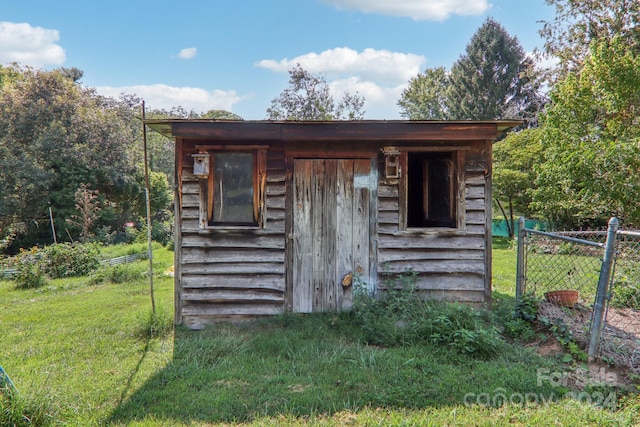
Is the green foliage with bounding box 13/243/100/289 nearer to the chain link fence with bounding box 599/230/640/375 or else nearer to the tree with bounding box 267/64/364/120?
the chain link fence with bounding box 599/230/640/375

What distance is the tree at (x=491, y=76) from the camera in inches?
1070

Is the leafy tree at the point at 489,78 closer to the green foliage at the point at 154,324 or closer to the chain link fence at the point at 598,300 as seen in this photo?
the chain link fence at the point at 598,300

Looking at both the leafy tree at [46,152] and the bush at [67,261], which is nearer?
the bush at [67,261]

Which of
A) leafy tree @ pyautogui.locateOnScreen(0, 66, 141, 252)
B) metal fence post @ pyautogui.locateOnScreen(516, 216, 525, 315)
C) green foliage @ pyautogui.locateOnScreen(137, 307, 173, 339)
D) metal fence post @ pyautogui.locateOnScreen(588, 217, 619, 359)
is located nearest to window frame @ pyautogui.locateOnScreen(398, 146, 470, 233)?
metal fence post @ pyautogui.locateOnScreen(516, 216, 525, 315)

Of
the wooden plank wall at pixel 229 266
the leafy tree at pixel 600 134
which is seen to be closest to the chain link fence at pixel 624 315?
the wooden plank wall at pixel 229 266

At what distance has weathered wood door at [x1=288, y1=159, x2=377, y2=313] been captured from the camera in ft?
16.0

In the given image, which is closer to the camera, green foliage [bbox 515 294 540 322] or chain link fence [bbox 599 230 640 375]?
chain link fence [bbox 599 230 640 375]

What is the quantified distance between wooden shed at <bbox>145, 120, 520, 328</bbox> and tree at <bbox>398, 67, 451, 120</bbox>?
95.5 ft

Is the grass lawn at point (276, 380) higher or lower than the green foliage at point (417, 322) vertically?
lower

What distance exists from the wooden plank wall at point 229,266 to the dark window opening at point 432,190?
2318 millimetres

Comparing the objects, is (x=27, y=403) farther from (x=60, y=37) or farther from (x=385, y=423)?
(x=60, y=37)

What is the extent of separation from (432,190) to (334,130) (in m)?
2.24

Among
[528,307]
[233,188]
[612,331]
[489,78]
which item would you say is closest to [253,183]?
[233,188]

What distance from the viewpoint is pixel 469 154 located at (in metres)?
4.84
